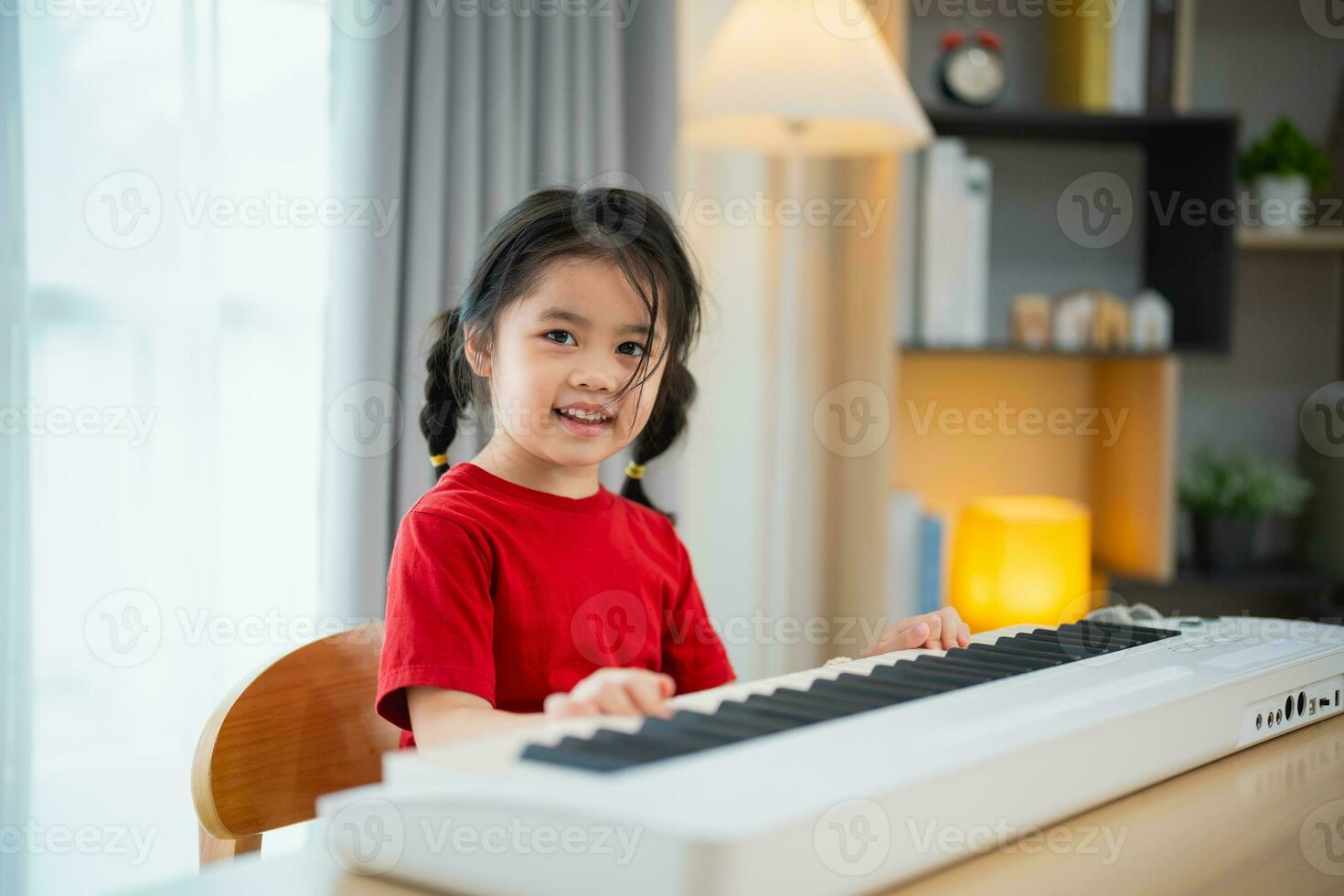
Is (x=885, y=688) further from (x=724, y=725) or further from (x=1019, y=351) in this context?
(x=1019, y=351)

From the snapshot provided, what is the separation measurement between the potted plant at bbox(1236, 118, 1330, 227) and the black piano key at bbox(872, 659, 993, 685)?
6.18 ft

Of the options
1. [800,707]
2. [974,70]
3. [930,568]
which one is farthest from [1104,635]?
[974,70]

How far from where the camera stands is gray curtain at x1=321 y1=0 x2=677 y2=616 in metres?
1.61

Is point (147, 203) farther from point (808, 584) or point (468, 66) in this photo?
point (808, 584)

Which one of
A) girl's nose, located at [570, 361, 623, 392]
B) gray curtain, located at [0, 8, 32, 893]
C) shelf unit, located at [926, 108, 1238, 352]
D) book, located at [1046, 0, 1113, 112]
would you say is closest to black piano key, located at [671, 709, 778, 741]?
girl's nose, located at [570, 361, 623, 392]

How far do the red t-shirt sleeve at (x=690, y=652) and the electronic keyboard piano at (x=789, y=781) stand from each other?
1.39 ft

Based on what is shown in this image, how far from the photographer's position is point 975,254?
2104 mm

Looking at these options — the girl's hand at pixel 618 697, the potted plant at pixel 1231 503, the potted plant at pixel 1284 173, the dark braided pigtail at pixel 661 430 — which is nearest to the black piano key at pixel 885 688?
the girl's hand at pixel 618 697

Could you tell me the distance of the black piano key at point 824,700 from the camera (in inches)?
22.5

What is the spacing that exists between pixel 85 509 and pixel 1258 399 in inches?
86.5

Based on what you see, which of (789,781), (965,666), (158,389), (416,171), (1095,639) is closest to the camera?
(789,781)

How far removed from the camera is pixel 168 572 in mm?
1511

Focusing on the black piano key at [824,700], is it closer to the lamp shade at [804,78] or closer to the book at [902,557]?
the lamp shade at [804,78]

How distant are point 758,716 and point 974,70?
71.0 inches
